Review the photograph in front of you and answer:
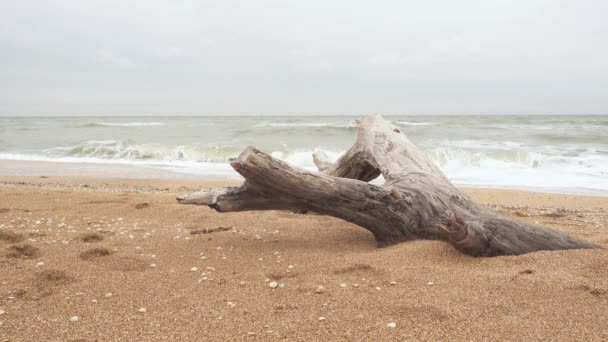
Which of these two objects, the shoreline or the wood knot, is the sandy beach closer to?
the wood knot

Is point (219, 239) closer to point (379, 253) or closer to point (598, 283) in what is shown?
point (379, 253)

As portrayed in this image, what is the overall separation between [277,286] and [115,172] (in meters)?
9.54

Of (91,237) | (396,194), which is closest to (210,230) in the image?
(91,237)

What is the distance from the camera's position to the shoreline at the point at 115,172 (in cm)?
894

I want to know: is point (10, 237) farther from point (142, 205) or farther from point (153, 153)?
point (153, 153)

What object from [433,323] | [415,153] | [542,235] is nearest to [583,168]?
[415,153]

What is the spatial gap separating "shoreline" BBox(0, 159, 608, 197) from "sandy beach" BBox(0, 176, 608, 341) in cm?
479

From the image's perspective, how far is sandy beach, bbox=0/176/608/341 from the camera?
2090 mm

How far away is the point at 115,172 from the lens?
10977 millimetres

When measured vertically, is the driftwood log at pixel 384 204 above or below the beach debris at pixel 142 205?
above

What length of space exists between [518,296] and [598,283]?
1.80ft

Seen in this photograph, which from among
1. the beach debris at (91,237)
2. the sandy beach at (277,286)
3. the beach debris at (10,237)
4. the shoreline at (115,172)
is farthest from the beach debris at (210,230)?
the shoreline at (115,172)

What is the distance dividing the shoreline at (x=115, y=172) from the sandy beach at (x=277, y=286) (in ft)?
15.7

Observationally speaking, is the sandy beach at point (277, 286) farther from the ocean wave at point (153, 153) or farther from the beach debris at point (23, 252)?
the ocean wave at point (153, 153)
